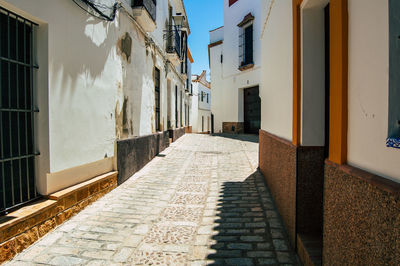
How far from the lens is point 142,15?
5.75 m

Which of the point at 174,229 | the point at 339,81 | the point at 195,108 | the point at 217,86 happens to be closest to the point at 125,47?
the point at 174,229

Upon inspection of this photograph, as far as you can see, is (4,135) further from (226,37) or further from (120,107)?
(226,37)

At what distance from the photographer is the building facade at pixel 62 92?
8.83ft

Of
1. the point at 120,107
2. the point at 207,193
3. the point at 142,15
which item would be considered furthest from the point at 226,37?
the point at 207,193

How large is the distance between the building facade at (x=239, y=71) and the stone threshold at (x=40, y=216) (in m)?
10.9

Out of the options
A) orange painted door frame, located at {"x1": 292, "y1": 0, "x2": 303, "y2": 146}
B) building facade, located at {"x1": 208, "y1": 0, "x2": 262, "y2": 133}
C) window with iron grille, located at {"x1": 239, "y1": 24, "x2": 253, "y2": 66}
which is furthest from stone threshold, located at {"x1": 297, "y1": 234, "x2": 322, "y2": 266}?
window with iron grille, located at {"x1": 239, "y1": 24, "x2": 253, "y2": 66}

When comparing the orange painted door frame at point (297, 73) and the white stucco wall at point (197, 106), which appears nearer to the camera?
the orange painted door frame at point (297, 73)

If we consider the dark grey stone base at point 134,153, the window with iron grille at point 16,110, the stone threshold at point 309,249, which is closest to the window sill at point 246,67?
the dark grey stone base at point 134,153

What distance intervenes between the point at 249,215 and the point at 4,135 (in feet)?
9.80

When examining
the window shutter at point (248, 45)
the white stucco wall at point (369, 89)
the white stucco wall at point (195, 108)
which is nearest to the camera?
the white stucco wall at point (369, 89)

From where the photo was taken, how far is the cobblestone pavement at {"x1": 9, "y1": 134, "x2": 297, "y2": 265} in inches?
96.3

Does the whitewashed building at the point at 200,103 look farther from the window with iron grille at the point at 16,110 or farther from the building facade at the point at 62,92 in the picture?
the window with iron grille at the point at 16,110

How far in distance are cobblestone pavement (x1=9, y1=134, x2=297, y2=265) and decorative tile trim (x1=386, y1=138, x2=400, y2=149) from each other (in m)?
1.72

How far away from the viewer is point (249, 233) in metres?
2.91
